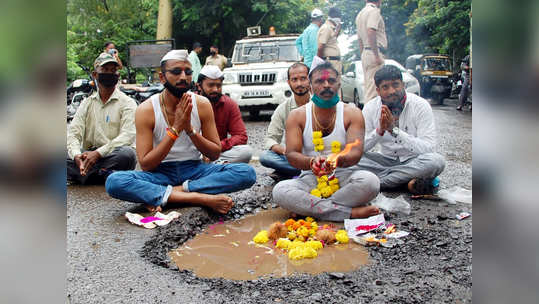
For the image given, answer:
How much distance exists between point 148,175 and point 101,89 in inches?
63.0

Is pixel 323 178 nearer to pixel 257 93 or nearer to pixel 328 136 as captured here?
pixel 328 136

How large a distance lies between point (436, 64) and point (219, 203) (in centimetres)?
1486

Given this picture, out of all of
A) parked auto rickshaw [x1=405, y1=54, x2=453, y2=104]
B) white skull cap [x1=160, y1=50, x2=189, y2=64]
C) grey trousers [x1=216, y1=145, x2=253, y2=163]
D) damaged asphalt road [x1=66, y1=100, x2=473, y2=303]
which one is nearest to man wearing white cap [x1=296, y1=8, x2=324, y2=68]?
grey trousers [x1=216, y1=145, x2=253, y2=163]

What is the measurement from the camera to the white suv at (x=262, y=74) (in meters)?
11.1

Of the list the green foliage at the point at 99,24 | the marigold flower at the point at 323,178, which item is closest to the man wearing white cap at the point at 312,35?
the marigold flower at the point at 323,178

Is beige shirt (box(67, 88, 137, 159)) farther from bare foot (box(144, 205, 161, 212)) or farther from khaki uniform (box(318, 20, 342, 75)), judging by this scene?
khaki uniform (box(318, 20, 342, 75))

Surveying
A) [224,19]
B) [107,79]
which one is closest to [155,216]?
[107,79]

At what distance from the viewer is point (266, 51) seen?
481 inches

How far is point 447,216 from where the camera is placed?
403cm

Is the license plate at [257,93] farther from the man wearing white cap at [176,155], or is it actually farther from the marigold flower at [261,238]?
the marigold flower at [261,238]

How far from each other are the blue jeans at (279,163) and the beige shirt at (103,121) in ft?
5.04

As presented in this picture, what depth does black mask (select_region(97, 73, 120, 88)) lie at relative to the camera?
17.6ft

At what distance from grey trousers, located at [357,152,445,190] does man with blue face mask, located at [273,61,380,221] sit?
657 mm
